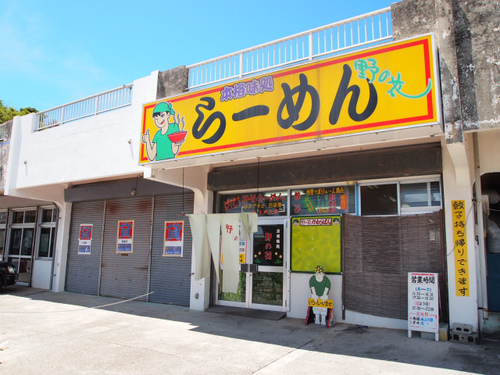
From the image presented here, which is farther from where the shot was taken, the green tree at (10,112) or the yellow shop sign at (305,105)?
the green tree at (10,112)

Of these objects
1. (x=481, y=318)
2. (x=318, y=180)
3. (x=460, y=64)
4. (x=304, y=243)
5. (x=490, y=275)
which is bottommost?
(x=481, y=318)

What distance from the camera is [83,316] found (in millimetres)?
9242

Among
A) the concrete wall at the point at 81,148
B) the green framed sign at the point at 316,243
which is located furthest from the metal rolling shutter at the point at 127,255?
the green framed sign at the point at 316,243

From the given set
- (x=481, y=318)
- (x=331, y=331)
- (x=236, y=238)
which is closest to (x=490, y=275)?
(x=481, y=318)

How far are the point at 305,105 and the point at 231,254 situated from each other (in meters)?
3.57

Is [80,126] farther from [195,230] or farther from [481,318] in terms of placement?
[481,318]

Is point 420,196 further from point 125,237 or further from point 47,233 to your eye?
point 47,233

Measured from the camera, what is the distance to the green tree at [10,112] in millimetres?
27913

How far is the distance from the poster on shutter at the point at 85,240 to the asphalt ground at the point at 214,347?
3.72 meters

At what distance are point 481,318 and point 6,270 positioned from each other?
1442 cm

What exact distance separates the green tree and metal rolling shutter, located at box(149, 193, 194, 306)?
22.5 metres

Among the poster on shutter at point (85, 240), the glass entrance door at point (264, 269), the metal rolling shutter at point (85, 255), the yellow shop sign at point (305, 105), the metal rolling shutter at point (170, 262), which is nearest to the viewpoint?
the yellow shop sign at point (305, 105)

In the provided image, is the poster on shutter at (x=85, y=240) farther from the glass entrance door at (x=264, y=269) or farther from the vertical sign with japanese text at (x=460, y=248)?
the vertical sign with japanese text at (x=460, y=248)

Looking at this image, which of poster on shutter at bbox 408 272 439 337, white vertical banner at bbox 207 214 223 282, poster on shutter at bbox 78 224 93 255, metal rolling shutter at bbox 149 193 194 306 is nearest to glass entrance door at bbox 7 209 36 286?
poster on shutter at bbox 78 224 93 255
